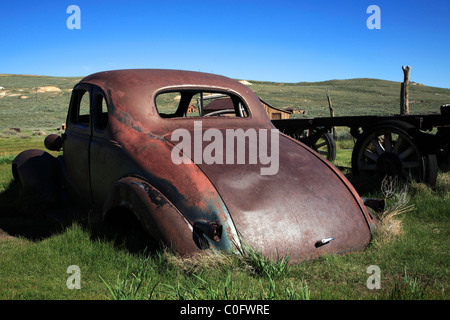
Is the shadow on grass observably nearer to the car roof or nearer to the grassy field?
the grassy field

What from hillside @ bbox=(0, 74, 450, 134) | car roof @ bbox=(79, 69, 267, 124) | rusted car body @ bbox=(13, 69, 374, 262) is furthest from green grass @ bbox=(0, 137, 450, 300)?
hillside @ bbox=(0, 74, 450, 134)

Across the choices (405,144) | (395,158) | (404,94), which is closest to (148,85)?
(395,158)

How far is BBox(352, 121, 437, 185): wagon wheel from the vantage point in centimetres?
529

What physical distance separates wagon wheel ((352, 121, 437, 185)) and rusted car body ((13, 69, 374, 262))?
2.34m

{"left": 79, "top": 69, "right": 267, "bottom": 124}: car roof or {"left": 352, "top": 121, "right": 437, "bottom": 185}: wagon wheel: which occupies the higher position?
{"left": 79, "top": 69, "right": 267, "bottom": 124}: car roof

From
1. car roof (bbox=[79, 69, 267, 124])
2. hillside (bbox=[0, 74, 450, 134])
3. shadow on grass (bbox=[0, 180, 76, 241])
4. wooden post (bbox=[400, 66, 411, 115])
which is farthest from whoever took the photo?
hillside (bbox=[0, 74, 450, 134])

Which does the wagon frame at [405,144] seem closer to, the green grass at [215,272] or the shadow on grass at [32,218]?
the green grass at [215,272]

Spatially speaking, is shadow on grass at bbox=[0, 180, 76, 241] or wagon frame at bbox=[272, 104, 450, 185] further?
wagon frame at bbox=[272, 104, 450, 185]

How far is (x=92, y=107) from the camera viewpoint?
3986 mm

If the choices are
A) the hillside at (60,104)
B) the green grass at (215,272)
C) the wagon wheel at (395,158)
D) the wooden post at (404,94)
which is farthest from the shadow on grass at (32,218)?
the hillside at (60,104)

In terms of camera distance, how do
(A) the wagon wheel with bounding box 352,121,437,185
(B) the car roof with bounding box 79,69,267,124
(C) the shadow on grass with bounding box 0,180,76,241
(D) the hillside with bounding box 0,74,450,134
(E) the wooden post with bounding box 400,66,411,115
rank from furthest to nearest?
1. (D) the hillside with bounding box 0,74,450,134
2. (E) the wooden post with bounding box 400,66,411,115
3. (A) the wagon wheel with bounding box 352,121,437,185
4. (C) the shadow on grass with bounding box 0,180,76,241
5. (B) the car roof with bounding box 79,69,267,124

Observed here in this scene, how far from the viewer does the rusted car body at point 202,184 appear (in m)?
2.81
